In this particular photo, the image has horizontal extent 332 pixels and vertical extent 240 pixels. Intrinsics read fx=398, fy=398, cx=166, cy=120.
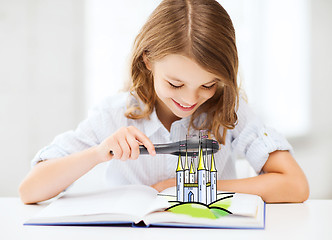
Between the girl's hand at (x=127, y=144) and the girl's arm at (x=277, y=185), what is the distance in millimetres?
165

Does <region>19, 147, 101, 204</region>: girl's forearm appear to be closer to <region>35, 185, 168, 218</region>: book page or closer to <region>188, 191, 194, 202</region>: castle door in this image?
<region>35, 185, 168, 218</region>: book page

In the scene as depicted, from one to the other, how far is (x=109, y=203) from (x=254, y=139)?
45 centimetres

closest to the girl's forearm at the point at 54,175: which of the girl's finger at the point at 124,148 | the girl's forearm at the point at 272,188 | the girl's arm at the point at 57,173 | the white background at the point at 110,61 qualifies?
the girl's arm at the point at 57,173

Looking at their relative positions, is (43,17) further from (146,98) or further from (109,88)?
(146,98)

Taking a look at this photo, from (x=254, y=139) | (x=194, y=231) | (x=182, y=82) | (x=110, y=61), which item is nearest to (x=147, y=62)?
(x=182, y=82)

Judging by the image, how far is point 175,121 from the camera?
111 cm

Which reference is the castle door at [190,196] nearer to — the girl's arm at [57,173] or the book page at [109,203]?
the book page at [109,203]

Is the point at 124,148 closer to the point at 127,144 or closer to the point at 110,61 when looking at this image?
the point at 127,144

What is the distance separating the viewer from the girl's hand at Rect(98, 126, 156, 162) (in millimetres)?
846

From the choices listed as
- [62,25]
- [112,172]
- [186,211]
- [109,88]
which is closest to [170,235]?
[186,211]

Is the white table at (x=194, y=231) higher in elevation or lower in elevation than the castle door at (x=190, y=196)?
lower

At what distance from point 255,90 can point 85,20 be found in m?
1.02

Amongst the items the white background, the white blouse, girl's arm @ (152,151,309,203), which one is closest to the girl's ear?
the white blouse

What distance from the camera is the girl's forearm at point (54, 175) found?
953 mm
